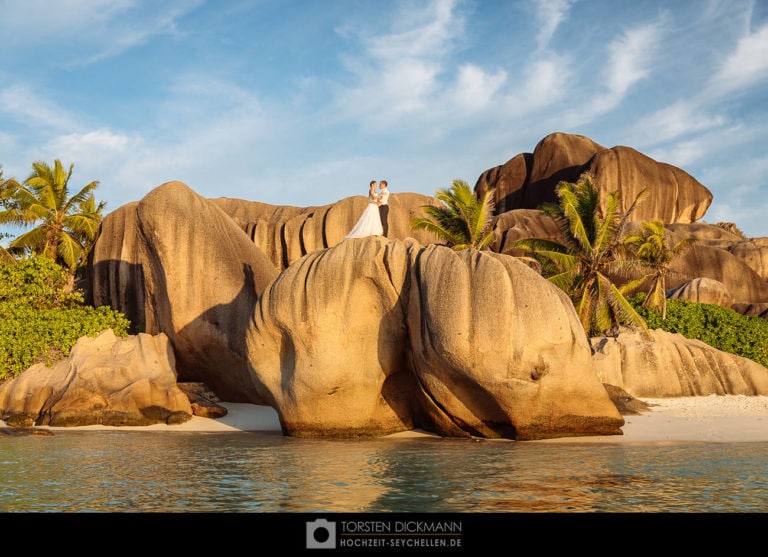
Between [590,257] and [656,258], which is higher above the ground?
[656,258]

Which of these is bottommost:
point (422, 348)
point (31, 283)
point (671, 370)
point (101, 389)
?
point (101, 389)

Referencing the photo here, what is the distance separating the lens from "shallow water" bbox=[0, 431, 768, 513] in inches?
279

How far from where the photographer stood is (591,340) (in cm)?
1997

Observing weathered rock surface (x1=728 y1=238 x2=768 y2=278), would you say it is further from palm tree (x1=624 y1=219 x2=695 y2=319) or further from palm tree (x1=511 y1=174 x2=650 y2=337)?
palm tree (x1=511 y1=174 x2=650 y2=337)

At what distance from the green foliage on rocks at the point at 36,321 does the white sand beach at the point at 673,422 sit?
2.65 m

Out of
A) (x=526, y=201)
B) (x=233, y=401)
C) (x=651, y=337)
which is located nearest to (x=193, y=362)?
(x=233, y=401)

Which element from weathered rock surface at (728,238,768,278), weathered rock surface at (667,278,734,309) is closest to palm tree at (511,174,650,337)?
weathered rock surface at (667,278,734,309)

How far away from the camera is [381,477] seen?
8805 millimetres

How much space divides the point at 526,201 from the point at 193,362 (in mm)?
27721

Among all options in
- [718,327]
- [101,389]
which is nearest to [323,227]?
[101,389]
